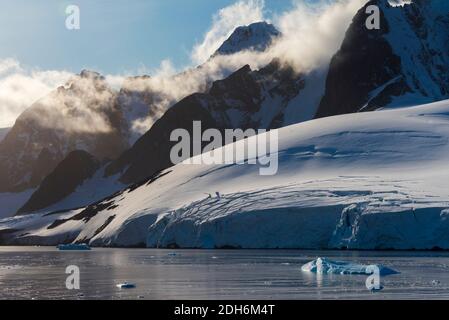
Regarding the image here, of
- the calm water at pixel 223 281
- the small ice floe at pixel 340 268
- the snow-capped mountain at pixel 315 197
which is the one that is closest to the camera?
the calm water at pixel 223 281

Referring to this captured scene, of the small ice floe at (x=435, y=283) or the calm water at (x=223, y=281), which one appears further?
the small ice floe at (x=435, y=283)

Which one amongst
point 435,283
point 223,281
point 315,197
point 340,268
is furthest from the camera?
point 315,197

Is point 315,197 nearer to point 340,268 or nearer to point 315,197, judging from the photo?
point 315,197

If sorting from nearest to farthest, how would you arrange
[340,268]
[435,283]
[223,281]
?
[435,283], [223,281], [340,268]

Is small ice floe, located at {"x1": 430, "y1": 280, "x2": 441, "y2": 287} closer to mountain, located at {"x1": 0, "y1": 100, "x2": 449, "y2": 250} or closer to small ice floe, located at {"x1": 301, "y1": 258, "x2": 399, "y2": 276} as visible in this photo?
small ice floe, located at {"x1": 301, "y1": 258, "x2": 399, "y2": 276}

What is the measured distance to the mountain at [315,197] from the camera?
288 feet

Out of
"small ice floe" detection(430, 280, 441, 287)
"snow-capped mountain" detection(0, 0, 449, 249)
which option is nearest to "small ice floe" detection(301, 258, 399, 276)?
"small ice floe" detection(430, 280, 441, 287)

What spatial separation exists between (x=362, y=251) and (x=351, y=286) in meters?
40.8

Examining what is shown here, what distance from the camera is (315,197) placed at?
320 ft

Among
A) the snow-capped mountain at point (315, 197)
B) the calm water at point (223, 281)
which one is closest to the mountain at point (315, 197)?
the snow-capped mountain at point (315, 197)

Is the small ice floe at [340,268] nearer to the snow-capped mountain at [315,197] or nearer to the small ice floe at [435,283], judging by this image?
the small ice floe at [435,283]

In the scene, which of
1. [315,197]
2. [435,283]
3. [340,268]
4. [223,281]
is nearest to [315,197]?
[315,197]
